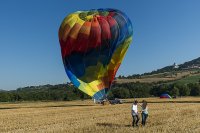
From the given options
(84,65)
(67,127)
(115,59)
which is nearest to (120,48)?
(115,59)

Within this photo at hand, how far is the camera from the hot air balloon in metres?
37.5

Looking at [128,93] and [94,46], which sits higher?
[94,46]

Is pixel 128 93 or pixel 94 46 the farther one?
pixel 128 93

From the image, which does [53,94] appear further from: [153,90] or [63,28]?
[63,28]

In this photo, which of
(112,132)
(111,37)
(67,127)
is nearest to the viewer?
(112,132)

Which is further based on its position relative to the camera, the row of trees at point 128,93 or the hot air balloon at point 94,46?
the row of trees at point 128,93

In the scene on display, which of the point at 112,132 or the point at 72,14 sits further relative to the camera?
the point at 72,14

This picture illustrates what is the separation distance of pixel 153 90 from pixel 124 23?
2709 inches

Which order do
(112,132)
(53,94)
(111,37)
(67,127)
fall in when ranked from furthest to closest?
(53,94), (111,37), (67,127), (112,132)

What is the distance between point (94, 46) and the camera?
3766 centimetres

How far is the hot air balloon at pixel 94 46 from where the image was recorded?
37469 millimetres

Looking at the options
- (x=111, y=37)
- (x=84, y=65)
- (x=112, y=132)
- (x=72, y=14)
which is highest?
(x=72, y=14)

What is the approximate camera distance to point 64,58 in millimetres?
38531

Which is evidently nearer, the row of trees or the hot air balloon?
the hot air balloon
